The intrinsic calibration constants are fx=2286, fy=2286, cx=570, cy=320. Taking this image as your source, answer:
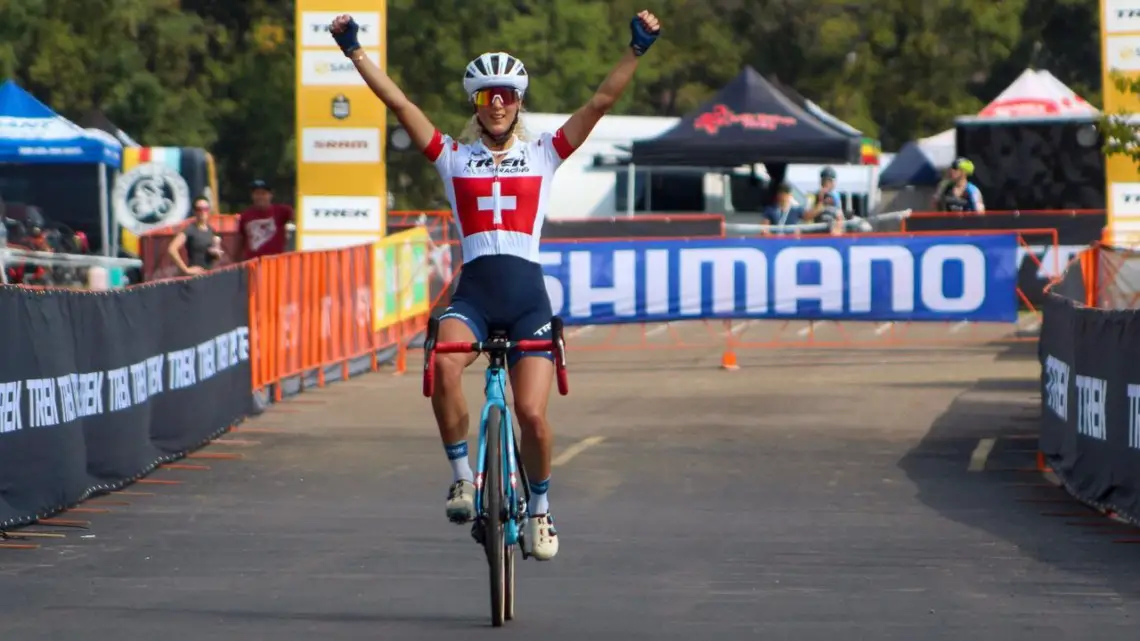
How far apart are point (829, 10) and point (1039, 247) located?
37.5 meters

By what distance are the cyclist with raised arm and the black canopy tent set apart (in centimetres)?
2598

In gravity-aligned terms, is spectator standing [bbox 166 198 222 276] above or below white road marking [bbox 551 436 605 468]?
above

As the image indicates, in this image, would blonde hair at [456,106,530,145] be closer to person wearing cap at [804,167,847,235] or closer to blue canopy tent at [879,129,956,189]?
person wearing cap at [804,167,847,235]

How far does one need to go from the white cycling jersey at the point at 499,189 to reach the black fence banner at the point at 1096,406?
4290mm

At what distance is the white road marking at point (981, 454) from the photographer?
15.8m

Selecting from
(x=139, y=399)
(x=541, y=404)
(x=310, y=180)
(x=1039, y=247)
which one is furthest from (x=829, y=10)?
(x=541, y=404)

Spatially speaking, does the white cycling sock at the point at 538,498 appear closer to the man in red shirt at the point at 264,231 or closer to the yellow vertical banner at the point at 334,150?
the man in red shirt at the point at 264,231

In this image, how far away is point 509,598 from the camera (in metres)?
9.45

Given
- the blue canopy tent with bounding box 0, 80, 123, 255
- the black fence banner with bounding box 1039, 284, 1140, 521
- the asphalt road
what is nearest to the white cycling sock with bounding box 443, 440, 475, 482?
the asphalt road

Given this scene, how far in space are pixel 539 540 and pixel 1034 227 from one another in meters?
23.3

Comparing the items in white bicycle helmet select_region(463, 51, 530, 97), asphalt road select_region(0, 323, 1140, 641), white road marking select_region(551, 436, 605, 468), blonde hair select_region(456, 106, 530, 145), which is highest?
white bicycle helmet select_region(463, 51, 530, 97)

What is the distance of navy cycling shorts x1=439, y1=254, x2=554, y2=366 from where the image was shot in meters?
9.56

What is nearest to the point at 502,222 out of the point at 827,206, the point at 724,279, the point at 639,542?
the point at 639,542

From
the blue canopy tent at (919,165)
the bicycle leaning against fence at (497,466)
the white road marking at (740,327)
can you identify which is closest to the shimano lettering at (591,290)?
the white road marking at (740,327)
